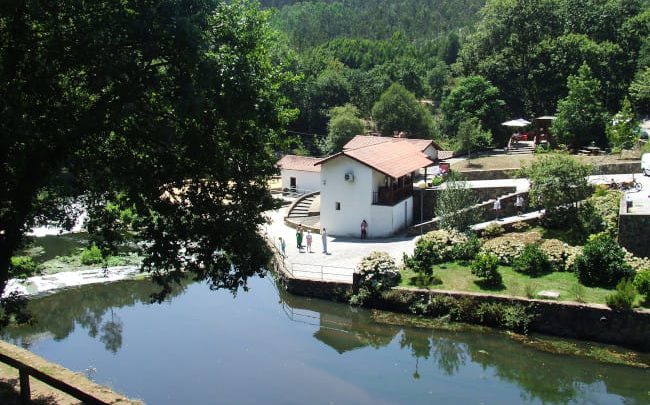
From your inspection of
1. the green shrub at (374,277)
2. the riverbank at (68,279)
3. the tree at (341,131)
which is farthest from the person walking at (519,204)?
the tree at (341,131)

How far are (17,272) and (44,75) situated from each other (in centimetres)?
656

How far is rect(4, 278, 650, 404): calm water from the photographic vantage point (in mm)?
19078

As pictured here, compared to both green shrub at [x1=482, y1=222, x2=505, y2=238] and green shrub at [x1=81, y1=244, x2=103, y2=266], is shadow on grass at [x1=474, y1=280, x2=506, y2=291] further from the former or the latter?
green shrub at [x1=81, y1=244, x2=103, y2=266]

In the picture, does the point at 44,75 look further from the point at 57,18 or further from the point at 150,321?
the point at 150,321

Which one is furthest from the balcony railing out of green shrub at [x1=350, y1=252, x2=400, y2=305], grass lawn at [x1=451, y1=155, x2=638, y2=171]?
grass lawn at [x1=451, y1=155, x2=638, y2=171]

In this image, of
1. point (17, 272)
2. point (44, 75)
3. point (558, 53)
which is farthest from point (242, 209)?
point (558, 53)

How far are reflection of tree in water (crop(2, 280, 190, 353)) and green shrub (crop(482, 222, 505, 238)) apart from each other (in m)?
12.6

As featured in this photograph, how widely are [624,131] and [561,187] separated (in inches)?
592

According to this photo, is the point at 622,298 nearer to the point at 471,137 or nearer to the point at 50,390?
the point at 50,390

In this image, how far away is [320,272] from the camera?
89.7 feet

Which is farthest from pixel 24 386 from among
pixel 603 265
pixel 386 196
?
pixel 386 196

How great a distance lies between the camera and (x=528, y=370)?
20594mm

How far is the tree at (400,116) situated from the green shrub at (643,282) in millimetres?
35005

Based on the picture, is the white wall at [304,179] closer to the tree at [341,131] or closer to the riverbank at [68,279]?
the tree at [341,131]
